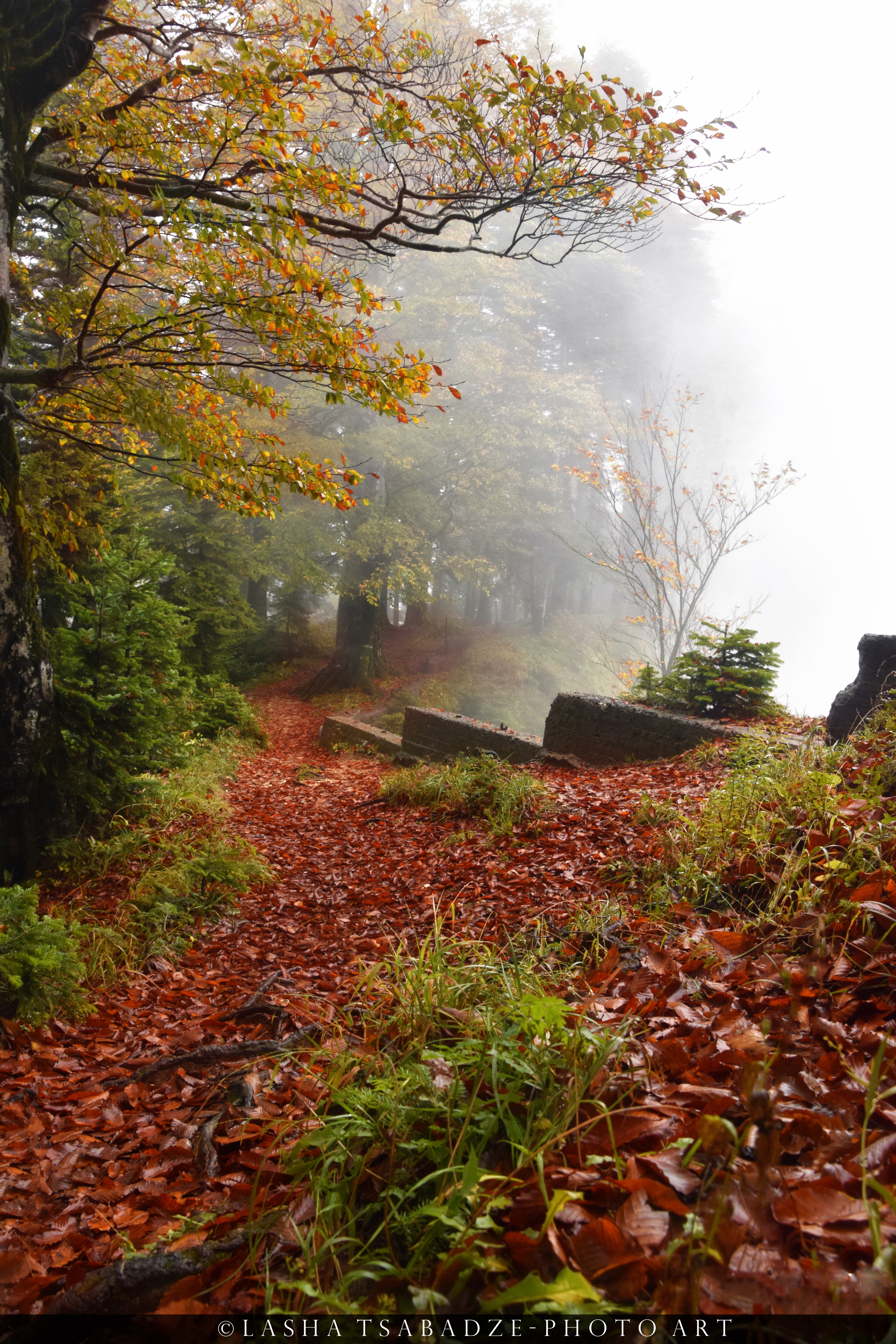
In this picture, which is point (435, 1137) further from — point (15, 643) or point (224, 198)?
point (224, 198)

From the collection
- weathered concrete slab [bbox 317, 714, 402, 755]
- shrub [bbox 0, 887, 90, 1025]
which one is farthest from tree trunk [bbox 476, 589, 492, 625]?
shrub [bbox 0, 887, 90, 1025]

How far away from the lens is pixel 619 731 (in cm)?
662

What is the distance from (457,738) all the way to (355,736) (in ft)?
8.47

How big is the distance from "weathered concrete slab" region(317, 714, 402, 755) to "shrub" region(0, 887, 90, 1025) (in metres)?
6.14

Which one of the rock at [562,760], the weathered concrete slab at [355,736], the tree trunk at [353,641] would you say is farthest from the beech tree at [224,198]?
the tree trunk at [353,641]

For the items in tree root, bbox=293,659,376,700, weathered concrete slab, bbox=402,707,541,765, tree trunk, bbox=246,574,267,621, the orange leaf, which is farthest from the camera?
tree trunk, bbox=246,574,267,621

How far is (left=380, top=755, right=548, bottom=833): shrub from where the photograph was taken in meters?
4.73

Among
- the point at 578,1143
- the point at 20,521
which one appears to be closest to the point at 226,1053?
the point at 578,1143

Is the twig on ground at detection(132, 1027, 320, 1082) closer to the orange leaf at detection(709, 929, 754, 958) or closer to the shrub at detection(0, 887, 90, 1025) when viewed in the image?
the shrub at detection(0, 887, 90, 1025)

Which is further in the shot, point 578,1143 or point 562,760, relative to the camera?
point 562,760

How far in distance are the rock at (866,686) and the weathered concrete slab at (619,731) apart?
2.62 ft

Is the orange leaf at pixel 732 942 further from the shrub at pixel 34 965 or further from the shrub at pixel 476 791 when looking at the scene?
the shrub at pixel 34 965

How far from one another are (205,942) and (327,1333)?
9.69 ft

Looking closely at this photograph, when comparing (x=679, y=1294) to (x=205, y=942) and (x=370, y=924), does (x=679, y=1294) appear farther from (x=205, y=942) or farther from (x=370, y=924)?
(x=205, y=942)
